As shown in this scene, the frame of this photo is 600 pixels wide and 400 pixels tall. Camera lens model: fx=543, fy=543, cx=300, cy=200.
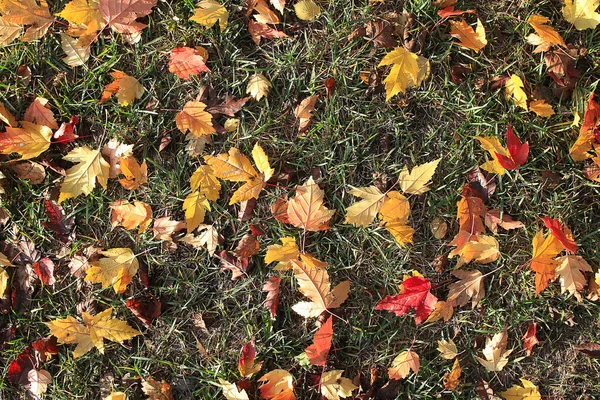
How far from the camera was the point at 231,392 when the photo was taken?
253 centimetres

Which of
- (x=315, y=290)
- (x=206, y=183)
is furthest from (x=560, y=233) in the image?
(x=206, y=183)

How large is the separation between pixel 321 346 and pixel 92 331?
108 cm

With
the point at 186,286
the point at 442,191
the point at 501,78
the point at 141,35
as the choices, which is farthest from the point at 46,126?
the point at 501,78

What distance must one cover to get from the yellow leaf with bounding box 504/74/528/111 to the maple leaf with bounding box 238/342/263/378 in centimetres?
170

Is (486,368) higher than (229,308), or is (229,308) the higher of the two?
(229,308)

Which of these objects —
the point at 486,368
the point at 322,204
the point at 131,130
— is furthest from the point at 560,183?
the point at 131,130

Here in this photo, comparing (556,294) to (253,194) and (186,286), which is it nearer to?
(253,194)

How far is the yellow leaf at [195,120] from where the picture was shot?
8.39 feet

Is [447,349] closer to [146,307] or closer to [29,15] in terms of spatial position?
[146,307]

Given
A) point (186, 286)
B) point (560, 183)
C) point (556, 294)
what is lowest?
point (556, 294)

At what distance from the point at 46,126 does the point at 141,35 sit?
63cm

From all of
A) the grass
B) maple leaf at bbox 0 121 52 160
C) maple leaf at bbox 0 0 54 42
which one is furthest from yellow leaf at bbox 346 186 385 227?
maple leaf at bbox 0 0 54 42

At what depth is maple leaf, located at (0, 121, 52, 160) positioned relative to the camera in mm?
2533

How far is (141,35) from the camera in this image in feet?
8.66
